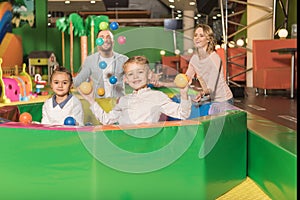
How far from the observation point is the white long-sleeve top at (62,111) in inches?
98.7

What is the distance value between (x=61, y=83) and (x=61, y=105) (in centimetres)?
12

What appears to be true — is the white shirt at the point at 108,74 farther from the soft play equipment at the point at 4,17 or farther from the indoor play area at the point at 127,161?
the soft play equipment at the point at 4,17

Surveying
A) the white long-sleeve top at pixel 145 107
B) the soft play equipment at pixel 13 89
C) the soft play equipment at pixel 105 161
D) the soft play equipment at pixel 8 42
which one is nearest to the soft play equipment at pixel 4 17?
the soft play equipment at pixel 8 42

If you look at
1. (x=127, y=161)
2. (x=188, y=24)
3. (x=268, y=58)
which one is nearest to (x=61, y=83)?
(x=127, y=161)

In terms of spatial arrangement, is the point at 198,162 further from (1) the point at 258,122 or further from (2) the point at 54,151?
(1) the point at 258,122

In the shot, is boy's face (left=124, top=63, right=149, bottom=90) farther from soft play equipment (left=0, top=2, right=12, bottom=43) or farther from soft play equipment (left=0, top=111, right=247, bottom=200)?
A: soft play equipment (left=0, top=2, right=12, bottom=43)

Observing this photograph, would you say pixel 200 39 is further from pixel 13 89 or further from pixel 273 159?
pixel 13 89

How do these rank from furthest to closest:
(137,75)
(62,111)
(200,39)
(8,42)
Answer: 1. (8,42)
2. (200,39)
3. (62,111)
4. (137,75)

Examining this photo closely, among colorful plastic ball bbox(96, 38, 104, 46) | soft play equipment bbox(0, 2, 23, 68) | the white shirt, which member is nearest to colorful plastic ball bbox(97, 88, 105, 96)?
the white shirt

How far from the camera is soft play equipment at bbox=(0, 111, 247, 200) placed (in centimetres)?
180

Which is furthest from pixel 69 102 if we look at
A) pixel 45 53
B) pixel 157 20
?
pixel 157 20

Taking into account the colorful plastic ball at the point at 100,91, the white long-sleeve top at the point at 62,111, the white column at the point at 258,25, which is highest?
the white column at the point at 258,25

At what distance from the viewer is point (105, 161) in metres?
1.80

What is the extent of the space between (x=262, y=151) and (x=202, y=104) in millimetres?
767
